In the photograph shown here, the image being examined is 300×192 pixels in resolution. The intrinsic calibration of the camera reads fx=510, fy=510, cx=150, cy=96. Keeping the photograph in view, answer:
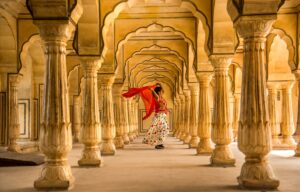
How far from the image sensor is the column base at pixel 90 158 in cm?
1170

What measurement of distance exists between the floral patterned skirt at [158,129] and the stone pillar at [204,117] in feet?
10.7

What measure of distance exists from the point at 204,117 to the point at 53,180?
7223mm

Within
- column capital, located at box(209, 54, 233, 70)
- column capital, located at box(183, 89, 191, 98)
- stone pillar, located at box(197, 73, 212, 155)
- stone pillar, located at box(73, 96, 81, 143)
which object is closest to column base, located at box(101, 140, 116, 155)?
stone pillar, located at box(197, 73, 212, 155)

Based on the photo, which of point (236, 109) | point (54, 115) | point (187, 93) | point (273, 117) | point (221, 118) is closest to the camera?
point (54, 115)

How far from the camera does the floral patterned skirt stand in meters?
18.4

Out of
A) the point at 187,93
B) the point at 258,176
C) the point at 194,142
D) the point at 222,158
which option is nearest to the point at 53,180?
the point at 258,176

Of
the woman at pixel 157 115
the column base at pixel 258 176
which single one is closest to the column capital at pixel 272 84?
the woman at pixel 157 115

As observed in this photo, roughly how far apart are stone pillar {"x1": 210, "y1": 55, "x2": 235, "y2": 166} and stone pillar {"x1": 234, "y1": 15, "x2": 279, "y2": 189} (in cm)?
315

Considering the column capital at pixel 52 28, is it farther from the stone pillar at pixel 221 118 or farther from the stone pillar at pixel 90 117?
the stone pillar at pixel 221 118

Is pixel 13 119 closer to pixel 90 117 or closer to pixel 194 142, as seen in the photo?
pixel 90 117

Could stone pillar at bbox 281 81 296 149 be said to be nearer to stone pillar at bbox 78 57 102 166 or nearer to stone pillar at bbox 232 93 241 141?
stone pillar at bbox 232 93 241 141

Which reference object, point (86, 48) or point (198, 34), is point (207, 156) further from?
point (86, 48)

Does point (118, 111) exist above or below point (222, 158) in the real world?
above

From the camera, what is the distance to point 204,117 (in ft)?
47.5
